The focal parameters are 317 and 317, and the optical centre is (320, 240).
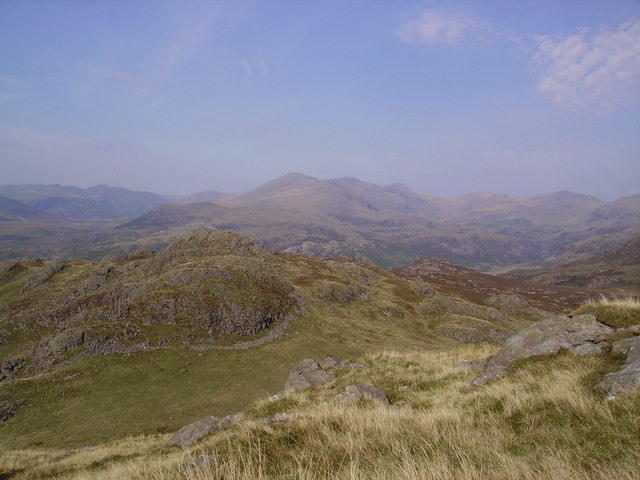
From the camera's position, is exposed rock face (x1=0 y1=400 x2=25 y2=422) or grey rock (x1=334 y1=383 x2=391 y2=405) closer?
grey rock (x1=334 y1=383 x2=391 y2=405)

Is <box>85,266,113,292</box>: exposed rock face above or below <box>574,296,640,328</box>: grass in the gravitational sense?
below

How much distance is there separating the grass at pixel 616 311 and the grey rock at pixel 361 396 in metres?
10.4

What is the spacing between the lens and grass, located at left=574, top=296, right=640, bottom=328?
43.7 ft

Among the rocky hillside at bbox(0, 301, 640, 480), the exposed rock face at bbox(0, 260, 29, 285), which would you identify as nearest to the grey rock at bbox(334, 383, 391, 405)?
the rocky hillside at bbox(0, 301, 640, 480)

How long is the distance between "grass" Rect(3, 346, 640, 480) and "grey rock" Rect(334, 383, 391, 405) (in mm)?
923

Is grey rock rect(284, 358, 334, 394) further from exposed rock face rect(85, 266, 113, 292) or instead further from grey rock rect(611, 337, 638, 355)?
exposed rock face rect(85, 266, 113, 292)

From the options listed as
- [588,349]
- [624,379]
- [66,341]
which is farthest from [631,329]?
[66,341]

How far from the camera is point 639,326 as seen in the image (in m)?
12.0

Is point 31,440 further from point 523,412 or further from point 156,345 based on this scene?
point 523,412

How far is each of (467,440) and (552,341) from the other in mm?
9210

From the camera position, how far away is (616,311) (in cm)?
1421

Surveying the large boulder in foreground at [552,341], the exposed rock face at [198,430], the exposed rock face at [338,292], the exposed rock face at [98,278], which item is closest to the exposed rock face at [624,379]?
the large boulder in foreground at [552,341]

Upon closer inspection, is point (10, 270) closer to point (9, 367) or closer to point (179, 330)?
point (9, 367)

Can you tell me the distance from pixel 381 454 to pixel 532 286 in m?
224
